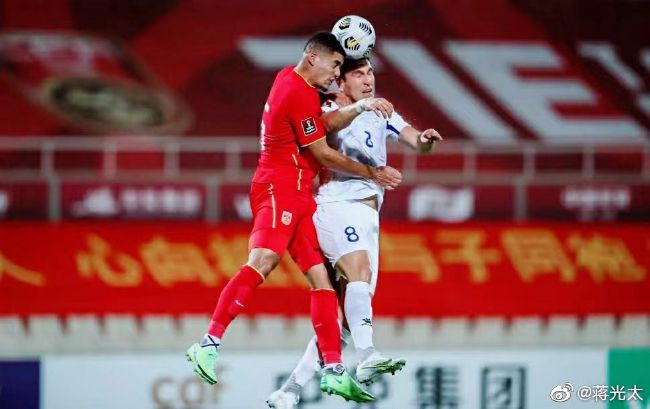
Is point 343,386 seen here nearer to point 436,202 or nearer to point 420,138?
point 420,138

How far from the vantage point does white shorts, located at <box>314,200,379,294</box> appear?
14.3 feet

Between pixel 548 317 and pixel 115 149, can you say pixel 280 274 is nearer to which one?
pixel 548 317

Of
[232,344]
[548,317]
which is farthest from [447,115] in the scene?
[232,344]

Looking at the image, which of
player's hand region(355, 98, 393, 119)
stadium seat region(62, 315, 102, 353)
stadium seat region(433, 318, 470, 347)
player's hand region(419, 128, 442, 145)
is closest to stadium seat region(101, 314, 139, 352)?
stadium seat region(62, 315, 102, 353)

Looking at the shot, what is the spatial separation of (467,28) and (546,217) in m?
3.02

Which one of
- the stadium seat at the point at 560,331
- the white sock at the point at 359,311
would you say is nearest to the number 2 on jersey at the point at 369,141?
the white sock at the point at 359,311

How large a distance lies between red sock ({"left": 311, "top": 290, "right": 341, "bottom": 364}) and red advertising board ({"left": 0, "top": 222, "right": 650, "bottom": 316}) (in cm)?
340

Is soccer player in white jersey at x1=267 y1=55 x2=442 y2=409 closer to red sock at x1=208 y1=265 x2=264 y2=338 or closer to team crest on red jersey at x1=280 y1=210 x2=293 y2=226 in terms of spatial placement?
team crest on red jersey at x1=280 y1=210 x2=293 y2=226

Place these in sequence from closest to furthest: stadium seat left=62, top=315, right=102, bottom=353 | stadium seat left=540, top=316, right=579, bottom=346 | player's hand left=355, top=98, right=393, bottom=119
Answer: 1. player's hand left=355, top=98, right=393, bottom=119
2. stadium seat left=62, top=315, right=102, bottom=353
3. stadium seat left=540, top=316, right=579, bottom=346

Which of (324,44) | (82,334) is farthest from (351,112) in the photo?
(82,334)

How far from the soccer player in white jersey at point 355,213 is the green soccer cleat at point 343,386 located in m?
0.09

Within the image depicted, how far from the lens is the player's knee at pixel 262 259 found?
4184mm

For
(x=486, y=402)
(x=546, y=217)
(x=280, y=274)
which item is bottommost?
(x=486, y=402)

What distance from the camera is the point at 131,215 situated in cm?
1122
